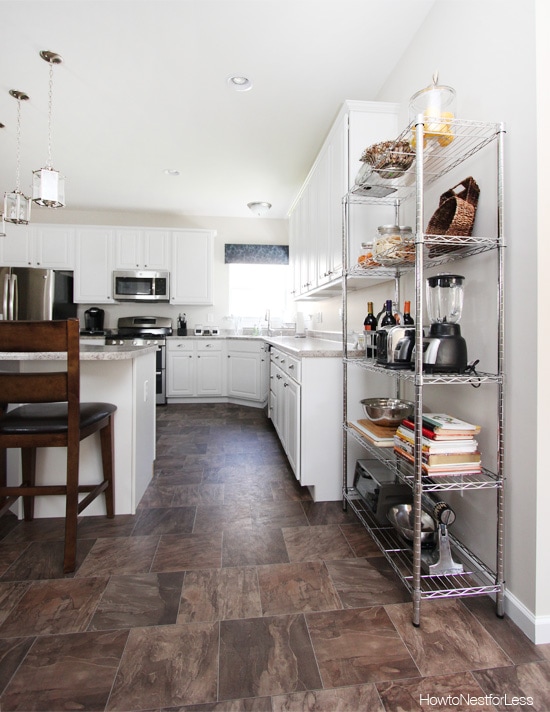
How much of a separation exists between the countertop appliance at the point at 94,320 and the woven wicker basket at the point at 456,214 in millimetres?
4656

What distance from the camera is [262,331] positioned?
5.74m

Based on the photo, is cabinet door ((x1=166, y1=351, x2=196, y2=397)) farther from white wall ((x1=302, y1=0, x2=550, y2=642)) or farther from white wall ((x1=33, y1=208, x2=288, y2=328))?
white wall ((x1=302, y1=0, x2=550, y2=642))

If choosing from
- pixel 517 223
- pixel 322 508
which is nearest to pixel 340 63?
pixel 517 223

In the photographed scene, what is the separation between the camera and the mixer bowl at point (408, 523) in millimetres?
1675

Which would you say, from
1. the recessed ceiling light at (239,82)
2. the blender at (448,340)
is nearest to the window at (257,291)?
the recessed ceiling light at (239,82)

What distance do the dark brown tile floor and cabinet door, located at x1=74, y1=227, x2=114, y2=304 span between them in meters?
3.76

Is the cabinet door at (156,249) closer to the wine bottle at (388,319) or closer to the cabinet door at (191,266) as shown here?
the cabinet door at (191,266)

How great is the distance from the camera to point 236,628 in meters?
1.30

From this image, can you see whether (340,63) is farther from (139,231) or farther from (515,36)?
(139,231)

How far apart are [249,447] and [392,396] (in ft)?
4.87

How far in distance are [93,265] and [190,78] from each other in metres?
3.27

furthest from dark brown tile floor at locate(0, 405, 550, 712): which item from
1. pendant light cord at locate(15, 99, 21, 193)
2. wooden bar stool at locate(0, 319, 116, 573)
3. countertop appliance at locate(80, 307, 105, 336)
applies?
countertop appliance at locate(80, 307, 105, 336)

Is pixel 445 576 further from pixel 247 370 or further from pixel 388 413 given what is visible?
pixel 247 370

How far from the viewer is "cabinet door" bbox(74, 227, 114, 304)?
5137 millimetres
